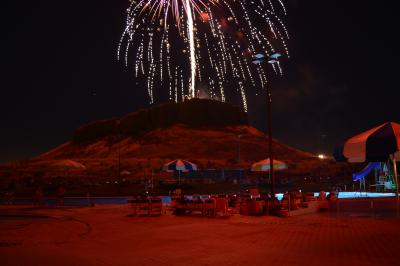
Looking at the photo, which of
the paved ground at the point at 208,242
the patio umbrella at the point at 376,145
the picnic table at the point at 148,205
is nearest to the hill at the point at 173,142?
the picnic table at the point at 148,205

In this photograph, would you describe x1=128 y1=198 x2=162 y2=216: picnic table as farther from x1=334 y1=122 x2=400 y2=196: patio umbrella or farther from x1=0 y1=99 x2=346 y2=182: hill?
x1=0 y1=99 x2=346 y2=182: hill

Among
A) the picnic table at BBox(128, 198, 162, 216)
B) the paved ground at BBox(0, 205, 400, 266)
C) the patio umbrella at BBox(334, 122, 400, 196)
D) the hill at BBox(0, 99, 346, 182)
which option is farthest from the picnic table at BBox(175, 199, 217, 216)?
the hill at BBox(0, 99, 346, 182)

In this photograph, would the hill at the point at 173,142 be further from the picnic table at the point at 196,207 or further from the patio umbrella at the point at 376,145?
the patio umbrella at the point at 376,145

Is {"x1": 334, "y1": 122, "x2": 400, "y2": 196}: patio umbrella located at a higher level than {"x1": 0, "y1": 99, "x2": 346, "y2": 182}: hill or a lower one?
lower

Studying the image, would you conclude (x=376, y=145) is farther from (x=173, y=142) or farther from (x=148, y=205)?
(x=173, y=142)

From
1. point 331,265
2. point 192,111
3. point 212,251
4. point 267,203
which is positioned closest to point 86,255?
point 212,251

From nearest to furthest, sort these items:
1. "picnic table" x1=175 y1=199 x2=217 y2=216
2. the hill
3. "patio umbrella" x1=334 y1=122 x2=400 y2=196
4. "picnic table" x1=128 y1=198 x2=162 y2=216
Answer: "patio umbrella" x1=334 y1=122 x2=400 y2=196
"picnic table" x1=175 y1=199 x2=217 y2=216
"picnic table" x1=128 y1=198 x2=162 y2=216
the hill

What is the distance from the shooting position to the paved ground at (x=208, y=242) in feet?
28.3

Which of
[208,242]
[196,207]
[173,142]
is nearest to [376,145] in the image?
[208,242]

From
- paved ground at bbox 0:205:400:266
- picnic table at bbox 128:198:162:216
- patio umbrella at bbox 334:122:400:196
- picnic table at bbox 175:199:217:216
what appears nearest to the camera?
paved ground at bbox 0:205:400:266

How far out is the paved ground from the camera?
28.3 ft

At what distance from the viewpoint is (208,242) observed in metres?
10.8

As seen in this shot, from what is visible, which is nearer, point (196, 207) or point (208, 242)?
point (208, 242)

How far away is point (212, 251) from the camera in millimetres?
9523
